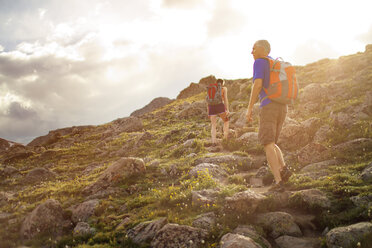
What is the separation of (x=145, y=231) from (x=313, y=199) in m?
4.54

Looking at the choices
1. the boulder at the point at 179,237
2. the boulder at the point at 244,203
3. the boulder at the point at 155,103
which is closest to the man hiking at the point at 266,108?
the boulder at the point at 244,203

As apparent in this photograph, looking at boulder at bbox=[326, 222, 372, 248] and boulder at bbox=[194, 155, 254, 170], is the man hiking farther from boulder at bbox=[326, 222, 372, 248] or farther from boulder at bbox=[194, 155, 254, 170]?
boulder at bbox=[194, 155, 254, 170]

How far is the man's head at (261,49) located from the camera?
23.5ft

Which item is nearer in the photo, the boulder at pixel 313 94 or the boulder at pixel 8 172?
the boulder at pixel 8 172

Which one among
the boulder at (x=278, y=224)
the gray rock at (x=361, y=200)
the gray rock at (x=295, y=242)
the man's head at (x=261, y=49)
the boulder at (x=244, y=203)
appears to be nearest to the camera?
A: the gray rock at (x=295, y=242)

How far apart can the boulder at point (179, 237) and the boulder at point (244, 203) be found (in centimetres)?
120

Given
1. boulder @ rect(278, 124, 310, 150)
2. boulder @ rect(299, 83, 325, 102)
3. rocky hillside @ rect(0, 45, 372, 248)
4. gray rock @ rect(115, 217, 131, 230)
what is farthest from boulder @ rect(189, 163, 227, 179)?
boulder @ rect(299, 83, 325, 102)

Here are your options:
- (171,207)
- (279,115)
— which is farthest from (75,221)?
(279,115)

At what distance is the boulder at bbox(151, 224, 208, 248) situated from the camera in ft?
18.9

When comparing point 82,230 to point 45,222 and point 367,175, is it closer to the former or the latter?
point 45,222

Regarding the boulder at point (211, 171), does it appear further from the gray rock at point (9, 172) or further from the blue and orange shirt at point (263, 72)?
the gray rock at point (9, 172)

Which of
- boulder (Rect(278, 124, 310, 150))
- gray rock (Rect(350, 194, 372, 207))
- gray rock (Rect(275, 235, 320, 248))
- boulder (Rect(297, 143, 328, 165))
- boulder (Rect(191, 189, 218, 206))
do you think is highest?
boulder (Rect(278, 124, 310, 150))

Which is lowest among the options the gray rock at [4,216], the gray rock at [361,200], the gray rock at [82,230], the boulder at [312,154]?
the gray rock at [82,230]

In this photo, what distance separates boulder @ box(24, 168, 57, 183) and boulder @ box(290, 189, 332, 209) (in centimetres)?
1395
